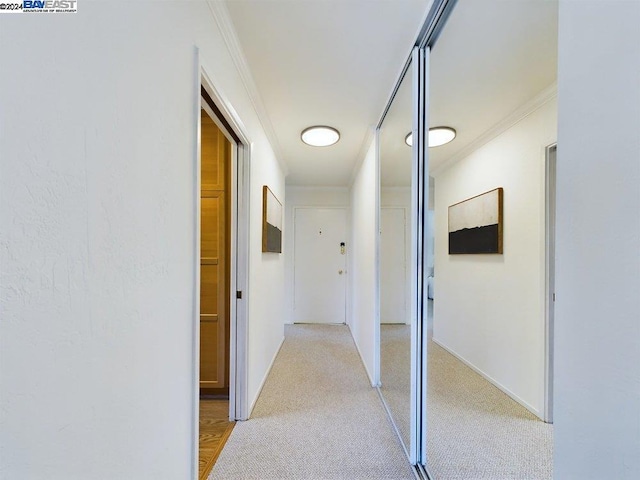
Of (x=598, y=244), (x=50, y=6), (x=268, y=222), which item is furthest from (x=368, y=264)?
(x=50, y=6)

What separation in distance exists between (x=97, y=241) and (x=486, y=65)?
5.36ft

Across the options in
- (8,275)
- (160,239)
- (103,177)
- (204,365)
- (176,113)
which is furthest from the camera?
(204,365)

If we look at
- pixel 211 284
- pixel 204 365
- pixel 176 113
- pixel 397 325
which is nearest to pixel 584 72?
pixel 176 113

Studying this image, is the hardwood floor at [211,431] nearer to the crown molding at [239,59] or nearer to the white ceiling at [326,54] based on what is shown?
the crown molding at [239,59]

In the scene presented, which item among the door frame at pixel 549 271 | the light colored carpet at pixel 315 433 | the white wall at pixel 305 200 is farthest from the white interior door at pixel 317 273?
the door frame at pixel 549 271

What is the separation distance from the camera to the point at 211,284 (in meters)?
2.80

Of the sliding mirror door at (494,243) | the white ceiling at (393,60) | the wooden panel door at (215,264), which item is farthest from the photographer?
the wooden panel door at (215,264)

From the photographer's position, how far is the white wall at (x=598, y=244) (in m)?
0.56

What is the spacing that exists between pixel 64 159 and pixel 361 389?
9.35ft

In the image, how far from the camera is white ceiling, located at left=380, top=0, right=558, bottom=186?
1.00 m

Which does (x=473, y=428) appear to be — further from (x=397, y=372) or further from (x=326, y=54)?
(x=326, y=54)

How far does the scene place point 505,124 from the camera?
122 cm

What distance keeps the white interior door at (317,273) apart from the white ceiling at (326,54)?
2602 millimetres

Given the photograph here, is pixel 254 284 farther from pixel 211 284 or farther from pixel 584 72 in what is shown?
pixel 584 72
